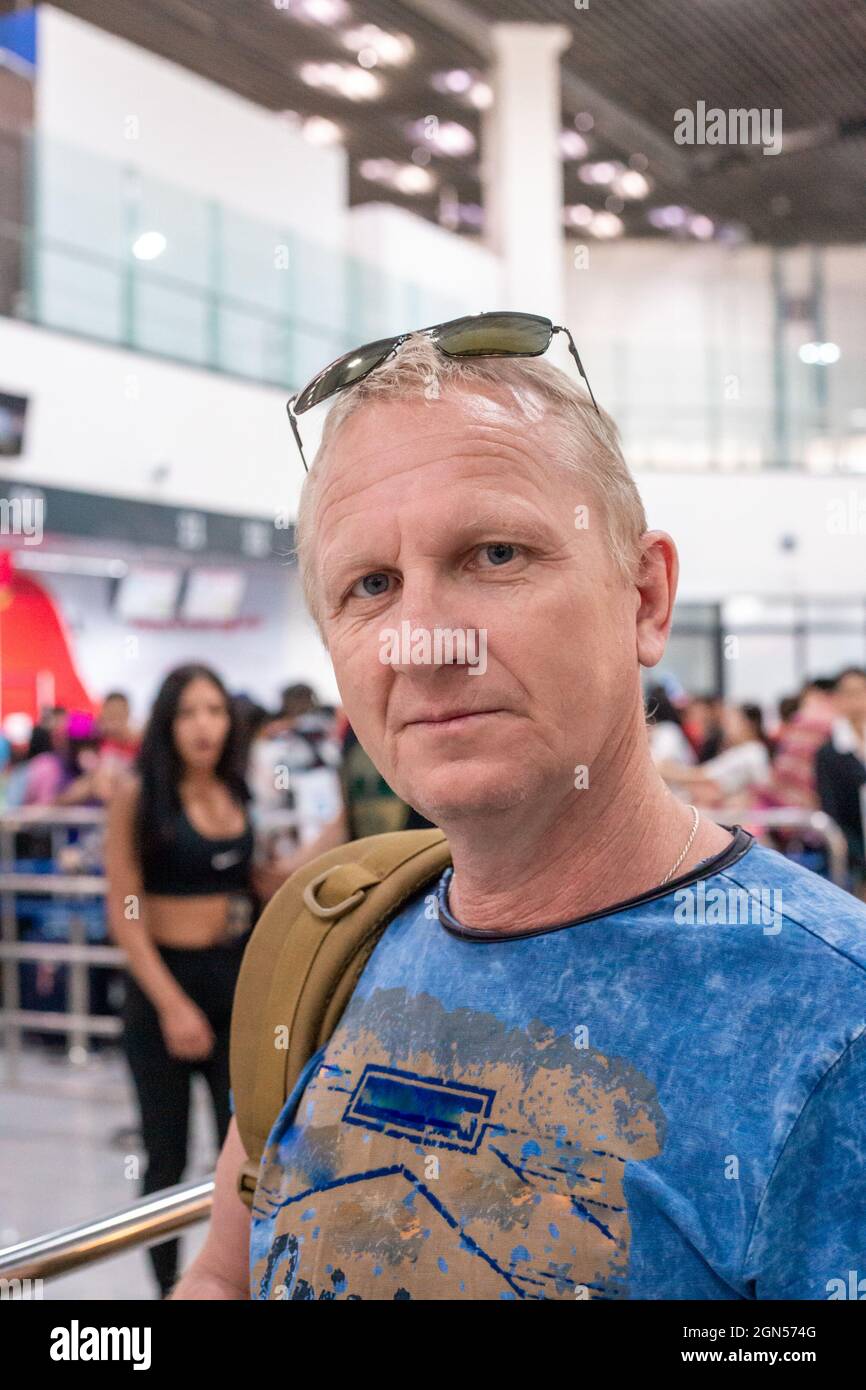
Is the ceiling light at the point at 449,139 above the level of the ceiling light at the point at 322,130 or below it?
below

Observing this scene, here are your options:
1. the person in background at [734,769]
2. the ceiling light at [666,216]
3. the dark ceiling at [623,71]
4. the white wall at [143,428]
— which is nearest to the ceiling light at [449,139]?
the dark ceiling at [623,71]

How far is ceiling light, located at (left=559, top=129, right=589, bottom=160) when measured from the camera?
13.1m

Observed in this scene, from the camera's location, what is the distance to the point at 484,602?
2.50 ft

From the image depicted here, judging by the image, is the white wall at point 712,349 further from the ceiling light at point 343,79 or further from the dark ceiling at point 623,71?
the ceiling light at point 343,79

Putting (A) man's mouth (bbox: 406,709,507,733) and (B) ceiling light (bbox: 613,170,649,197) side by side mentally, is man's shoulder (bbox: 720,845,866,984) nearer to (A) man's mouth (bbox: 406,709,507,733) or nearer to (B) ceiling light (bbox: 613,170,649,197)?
(A) man's mouth (bbox: 406,709,507,733)

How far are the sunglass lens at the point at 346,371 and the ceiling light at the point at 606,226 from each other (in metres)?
15.1

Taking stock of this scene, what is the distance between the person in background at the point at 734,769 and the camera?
4953 mm

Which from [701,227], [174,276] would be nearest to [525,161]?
[174,276]

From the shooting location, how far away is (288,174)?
388 inches

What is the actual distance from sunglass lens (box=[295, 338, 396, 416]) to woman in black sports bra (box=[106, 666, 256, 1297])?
2049 mm

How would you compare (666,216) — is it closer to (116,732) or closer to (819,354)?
(819,354)

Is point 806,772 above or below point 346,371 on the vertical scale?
below

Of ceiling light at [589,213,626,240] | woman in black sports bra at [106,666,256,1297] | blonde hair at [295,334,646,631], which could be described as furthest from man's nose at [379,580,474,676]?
ceiling light at [589,213,626,240]

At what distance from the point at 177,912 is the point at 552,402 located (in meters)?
2.28
